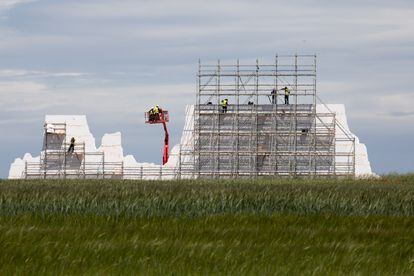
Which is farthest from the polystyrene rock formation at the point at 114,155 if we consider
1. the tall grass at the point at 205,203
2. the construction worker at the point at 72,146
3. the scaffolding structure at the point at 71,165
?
the tall grass at the point at 205,203

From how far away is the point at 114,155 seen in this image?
75562 millimetres

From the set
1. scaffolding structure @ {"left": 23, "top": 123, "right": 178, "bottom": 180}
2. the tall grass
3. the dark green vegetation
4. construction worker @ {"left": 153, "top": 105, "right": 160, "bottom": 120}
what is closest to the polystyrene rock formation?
scaffolding structure @ {"left": 23, "top": 123, "right": 178, "bottom": 180}

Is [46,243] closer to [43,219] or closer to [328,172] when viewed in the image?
[43,219]

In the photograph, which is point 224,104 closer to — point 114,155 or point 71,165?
point 114,155

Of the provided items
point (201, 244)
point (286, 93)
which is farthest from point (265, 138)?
point (201, 244)

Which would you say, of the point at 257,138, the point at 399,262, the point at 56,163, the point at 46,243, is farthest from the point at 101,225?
the point at 56,163

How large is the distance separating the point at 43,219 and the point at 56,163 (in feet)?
168

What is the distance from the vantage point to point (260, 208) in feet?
112

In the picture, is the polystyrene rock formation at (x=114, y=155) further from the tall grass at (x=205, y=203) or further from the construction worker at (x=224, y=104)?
the tall grass at (x=205, y=203)

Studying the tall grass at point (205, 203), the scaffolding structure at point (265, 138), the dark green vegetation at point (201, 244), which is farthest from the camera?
the scaffolding structure at point (265, 138)

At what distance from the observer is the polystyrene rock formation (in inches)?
2817

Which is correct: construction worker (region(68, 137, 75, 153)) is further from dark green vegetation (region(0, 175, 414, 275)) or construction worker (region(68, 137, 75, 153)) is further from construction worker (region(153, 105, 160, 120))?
dark green vegetation (region(0, 175, 414, 275))

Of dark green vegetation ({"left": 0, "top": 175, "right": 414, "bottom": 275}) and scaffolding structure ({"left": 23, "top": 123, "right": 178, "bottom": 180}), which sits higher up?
scaffolding structure ({"left": 23, "top": 123, "right": 178, "bottom": 180})

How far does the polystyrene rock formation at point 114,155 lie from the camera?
71.6 meters
